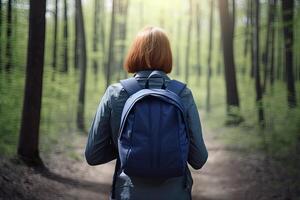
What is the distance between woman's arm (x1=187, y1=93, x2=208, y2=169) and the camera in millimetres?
2312

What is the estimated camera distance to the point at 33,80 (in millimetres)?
7617

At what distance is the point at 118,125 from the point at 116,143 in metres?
0.11

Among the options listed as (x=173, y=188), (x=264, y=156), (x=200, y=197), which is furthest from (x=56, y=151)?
(x=173, y=188)

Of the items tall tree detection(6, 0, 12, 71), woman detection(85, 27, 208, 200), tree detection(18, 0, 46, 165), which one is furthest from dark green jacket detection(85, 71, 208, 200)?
tall tree detection(6, 0, 12, 71)

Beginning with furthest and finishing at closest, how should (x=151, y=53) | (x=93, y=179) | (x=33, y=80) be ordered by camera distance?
(x=93, y=179)
(x=33, y=80)
(x=151, y=53)

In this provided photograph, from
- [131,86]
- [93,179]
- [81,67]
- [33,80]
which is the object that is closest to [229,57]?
[81,67]

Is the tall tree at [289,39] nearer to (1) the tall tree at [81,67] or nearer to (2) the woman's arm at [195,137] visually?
(1) the tall tree at [81,67]

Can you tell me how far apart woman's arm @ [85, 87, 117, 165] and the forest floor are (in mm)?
4053

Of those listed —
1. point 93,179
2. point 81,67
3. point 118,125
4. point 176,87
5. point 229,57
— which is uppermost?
point 229,57

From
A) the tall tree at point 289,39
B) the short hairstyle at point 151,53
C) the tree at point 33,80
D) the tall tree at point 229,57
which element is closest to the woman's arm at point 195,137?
the short hairstyle at point 151,53

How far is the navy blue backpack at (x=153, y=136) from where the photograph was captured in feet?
7.06

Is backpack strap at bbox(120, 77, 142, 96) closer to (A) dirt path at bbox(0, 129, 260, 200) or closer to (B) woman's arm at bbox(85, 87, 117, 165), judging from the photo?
(B) woman's arm at bbox(85, 87, 117, 165)

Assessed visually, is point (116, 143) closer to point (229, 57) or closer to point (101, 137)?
point (101, 137)

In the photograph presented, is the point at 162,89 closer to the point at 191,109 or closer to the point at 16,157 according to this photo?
the point at 191,109
